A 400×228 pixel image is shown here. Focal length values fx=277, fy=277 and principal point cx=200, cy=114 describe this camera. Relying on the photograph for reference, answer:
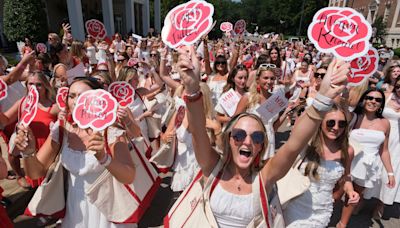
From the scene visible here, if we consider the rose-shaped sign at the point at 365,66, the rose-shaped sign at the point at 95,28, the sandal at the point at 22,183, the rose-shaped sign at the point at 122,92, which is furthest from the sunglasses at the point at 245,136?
the rose-shaped sign at the point at 95,28

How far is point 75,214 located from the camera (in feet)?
7.32

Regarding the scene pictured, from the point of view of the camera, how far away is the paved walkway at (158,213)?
361 centimetres

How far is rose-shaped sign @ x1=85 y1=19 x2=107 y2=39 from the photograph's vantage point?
6352 mm

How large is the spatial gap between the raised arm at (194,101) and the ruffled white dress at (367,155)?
2.20 m

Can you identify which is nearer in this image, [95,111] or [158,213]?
[95,111]

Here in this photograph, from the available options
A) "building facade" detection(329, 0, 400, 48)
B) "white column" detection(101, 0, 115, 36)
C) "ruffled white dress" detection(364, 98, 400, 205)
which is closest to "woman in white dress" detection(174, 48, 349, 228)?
"ruffled white dress" detection(364, 98, 400, 205)

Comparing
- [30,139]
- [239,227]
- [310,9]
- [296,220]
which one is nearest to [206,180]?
[239,227]

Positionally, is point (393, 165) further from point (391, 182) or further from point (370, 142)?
point (370, 142)

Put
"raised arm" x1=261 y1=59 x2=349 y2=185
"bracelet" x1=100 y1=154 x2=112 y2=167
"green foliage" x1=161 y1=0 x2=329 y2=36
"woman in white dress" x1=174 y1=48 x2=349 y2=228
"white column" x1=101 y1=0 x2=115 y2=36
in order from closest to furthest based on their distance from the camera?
"raised arm" x1=261 y1=59 x2=349 y2=185 < "woman in white dress" x1=174 y1=48 x2=349 y2=228 < "bracelet" x1=100 y1=154 x2=112 y2=167 < "white column" x1=101 y1=0 x2=115 y2=36 < "green foliage" x1=161 y1=0 x2=329 y2=36

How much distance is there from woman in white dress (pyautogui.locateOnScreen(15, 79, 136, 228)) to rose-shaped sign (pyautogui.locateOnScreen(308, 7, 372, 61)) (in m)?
1.66

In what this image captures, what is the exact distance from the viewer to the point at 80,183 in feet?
7.21

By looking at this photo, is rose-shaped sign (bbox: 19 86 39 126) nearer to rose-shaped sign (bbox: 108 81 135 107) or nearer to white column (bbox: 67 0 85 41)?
rose-shaped sign (bbox: 108 81 135 107)

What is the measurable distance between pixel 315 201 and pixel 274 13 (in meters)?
75.9

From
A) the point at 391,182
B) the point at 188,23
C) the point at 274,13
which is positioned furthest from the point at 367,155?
the point at 274,13
